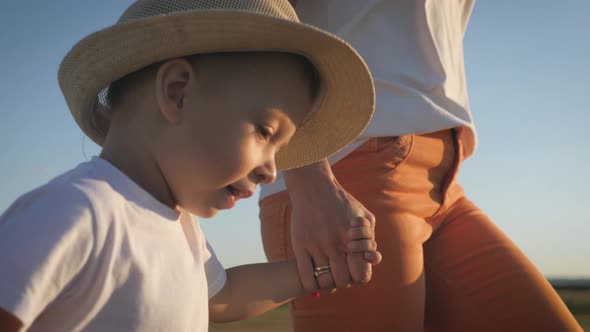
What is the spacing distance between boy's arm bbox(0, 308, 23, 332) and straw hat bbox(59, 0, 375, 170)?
2.35 ft

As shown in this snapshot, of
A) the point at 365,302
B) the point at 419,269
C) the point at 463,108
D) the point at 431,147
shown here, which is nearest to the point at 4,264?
the point at 365,302

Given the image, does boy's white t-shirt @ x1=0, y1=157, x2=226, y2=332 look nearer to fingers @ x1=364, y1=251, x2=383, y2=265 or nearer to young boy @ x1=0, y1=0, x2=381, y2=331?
young boy @ x1=0, y1=0, x2=381, y2=331

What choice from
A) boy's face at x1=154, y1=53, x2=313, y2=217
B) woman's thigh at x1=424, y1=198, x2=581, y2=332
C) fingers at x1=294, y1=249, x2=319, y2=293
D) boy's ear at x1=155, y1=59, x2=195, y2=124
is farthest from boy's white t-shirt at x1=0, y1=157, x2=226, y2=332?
woman's thigh at x1=424, y1=198, x2=581, y2=332

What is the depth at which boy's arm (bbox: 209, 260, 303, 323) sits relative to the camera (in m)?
1.98

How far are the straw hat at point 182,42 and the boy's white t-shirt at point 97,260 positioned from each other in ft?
0.90

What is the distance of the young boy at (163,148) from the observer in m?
1.32

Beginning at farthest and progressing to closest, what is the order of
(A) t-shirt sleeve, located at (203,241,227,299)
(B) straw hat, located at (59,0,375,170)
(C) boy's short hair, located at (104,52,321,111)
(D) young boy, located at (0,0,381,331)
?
1. (A) t-shirt sleeve, located at (203,241,227,299)
2. (C) boy's short hair, located at (104,52,321,111)
3. (B) straw hat, located at (59,0,375,170)
4. (D) young boy, located at (0,0,381,331)

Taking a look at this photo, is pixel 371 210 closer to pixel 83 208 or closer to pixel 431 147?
pixel 431 147

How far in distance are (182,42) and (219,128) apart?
9.6 inches

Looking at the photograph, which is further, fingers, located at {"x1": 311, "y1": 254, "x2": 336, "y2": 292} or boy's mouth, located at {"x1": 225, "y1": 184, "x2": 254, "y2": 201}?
fingers, located at {"x1": 311, "y1": 254, "x2": 336, "y2": 292}

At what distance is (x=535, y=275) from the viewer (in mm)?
2439

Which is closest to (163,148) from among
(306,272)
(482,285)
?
(306,272)

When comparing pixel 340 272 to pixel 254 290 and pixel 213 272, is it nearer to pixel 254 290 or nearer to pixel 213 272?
pixel 254 290

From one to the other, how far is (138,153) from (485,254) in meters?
1.51
